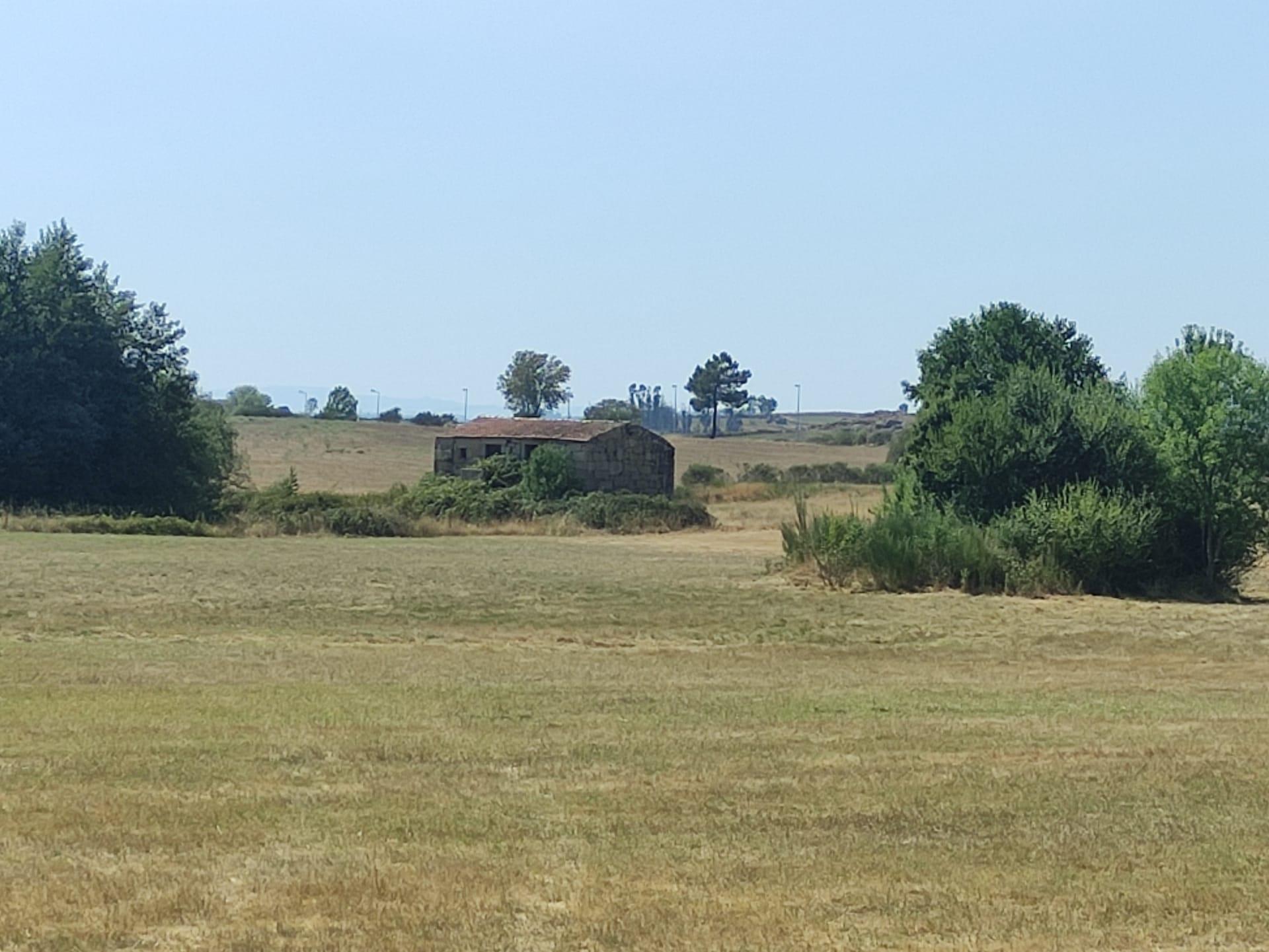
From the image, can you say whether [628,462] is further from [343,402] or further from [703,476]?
[343,402]

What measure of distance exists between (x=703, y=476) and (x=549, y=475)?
30119 mm

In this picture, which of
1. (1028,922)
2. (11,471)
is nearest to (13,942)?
(1028,922)

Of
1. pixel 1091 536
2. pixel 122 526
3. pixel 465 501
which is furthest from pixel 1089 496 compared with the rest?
pixel 465 501

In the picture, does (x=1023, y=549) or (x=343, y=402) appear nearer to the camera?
(x=1023, y=549)

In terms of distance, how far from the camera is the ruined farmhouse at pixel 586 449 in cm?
7806

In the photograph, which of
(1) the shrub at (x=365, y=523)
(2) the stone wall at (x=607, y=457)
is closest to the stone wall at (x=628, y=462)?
(2) the stone wall at (x=607, y=457)

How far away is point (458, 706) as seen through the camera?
16297 millimetres

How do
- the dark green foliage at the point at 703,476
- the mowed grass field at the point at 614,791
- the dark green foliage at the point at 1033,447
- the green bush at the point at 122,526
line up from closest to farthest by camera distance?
the mowed grass field at the point at 614,791 < the dark green foliage at the point at 1033,447 < the green bush at the point at 122,526 < the dark green foliage at the point at 703,476

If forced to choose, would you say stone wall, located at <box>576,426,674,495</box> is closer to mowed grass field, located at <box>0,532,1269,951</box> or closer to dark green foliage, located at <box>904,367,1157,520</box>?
dark green foliage, located at <box>904,367,1157,520</box>

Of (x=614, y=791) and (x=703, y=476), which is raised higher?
(x=703, y=476)

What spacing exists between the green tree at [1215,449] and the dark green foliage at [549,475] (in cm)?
3930

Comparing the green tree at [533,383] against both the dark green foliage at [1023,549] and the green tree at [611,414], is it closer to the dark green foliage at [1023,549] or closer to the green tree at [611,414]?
the green tree at [611,414]

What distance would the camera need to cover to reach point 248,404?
557 feet

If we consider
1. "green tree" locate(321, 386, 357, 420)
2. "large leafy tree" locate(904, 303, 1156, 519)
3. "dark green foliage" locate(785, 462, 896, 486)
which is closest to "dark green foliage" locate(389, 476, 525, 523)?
"large leafy tree" locate(904, 303, 1156, 519)
